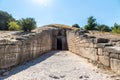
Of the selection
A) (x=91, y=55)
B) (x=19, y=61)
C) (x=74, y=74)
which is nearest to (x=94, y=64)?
(x=91, y=55)

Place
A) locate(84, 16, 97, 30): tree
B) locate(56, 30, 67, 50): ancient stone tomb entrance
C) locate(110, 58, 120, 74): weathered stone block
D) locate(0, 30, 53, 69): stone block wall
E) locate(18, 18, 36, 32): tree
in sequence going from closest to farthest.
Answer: locate(110, 58, 120, 74): weathered stone block → locate(0, 30, 53, 69): stone block wall → locate(56, 30, 67, 50): ancient stone tomb entrance → locate(18, 18, 36, 32): tree → locate(84, 16, 97, 30): tree

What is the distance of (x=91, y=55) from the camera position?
772 centimetres

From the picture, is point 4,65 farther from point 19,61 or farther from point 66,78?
point 66,78

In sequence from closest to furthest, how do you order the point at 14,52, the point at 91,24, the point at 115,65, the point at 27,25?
1. the point at 115,65
2. the point at 14,52
3. the point at 27,25
4. the point at 91,24

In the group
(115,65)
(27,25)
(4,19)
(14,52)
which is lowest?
(115,65)

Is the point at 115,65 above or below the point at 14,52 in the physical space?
below

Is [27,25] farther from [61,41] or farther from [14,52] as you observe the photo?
[14,52]

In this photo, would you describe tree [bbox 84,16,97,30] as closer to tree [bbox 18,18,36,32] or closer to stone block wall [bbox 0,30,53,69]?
tree [bbox 18,18,36,32]

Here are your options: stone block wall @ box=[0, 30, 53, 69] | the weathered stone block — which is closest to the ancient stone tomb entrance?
stone block wall @ box=[0, 30, 53, 69]

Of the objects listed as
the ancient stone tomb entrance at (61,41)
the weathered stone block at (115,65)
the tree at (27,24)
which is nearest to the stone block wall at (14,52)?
the weathered stone block at (115,65)

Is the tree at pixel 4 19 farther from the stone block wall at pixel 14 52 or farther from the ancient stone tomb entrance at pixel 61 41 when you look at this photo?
the stone block wall at pixel 14 52

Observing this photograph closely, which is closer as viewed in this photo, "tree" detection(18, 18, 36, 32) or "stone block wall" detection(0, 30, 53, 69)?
"stone block wall" detection(0, 30, 53, 69)

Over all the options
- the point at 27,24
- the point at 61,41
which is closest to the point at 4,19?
the point at 27,24

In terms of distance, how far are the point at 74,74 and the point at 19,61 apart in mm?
2968
